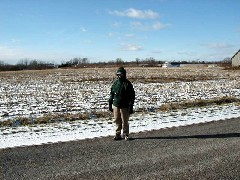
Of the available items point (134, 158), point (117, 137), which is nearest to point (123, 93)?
point (117, 137)

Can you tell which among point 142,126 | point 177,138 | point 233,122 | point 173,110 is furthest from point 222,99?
point 177,138

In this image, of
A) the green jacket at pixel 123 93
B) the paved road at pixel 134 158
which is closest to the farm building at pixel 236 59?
the paved road at pixel 134 158

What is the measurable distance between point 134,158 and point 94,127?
12.8ft

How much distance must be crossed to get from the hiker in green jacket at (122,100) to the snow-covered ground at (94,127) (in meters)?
0.68

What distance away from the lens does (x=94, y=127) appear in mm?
11266

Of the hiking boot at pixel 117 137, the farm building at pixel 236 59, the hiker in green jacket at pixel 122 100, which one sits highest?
the farm building at pixel 236 59

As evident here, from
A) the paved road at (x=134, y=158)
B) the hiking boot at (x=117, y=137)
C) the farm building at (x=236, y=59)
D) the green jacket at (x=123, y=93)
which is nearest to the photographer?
the paved road at (x=134, y=158)

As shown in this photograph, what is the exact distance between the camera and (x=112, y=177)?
629cm

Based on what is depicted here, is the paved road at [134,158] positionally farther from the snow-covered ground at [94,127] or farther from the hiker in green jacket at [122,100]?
the snow-covered ground at [94,127]

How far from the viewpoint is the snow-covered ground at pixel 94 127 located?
9.57 meters

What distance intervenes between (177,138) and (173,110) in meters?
5.72

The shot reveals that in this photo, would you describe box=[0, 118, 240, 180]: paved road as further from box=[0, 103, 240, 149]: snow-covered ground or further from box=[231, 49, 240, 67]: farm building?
box=[231, 49, 240, 67]: farm building

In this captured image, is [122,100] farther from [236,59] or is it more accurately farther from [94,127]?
[236,59]

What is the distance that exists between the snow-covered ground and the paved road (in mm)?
722
